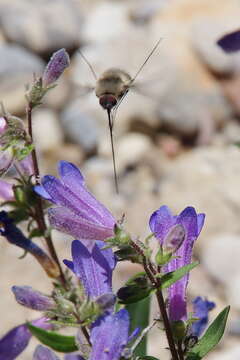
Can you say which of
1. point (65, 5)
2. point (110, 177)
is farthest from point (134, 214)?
point (65, 5)

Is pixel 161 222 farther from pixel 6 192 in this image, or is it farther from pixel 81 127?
pixel 81 127

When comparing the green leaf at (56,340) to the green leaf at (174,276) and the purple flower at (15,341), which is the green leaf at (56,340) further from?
the green leaf at (174,276)

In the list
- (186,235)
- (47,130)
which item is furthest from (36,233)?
(47,130)

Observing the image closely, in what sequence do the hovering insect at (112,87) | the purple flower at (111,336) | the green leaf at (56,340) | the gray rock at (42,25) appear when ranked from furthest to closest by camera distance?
the gray rock at (42,25)
the hovering insect at (112,87)
the green leaf at (56,340)
the purple flower at (111,336)

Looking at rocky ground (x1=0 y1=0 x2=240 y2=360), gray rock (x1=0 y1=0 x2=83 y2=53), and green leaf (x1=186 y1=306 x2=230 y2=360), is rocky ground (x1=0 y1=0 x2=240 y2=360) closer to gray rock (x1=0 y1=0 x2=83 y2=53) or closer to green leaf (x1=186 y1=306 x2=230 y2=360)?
gray rock (x1=0 y1=0 x2=83 y2=53)

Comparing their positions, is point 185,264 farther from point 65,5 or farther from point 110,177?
point 65,5

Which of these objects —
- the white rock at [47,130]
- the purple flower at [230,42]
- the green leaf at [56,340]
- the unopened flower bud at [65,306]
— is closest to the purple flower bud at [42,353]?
the unopened flower bud at [65,306]

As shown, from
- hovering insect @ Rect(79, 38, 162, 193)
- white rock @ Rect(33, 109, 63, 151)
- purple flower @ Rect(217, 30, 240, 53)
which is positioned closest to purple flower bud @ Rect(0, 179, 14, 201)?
hovering insect @ Rect(79, 38, 162, 193)
